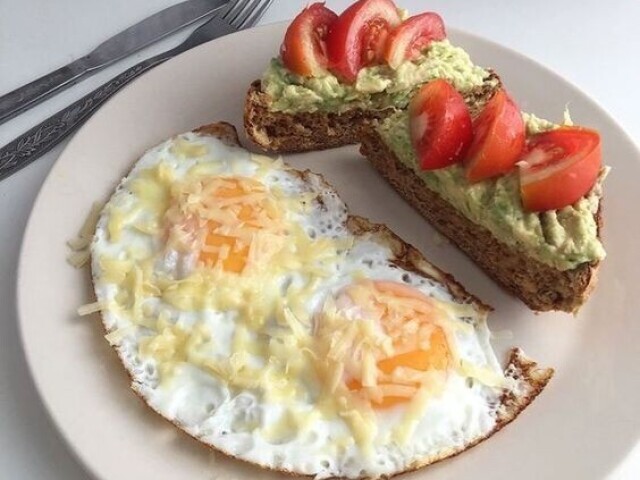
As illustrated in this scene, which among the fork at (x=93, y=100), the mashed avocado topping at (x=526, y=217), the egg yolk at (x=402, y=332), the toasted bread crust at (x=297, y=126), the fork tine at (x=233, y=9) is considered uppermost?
the fork tine at (x=233, y=9)

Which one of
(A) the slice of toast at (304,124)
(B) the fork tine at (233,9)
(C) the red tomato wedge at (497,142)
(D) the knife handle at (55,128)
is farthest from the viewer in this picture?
(B) the fork tine at (233,9)

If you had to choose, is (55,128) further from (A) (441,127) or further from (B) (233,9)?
(A) (441,127)

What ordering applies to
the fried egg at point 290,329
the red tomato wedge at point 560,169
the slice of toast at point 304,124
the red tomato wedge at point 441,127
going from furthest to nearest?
the slice of toast at point 304,124
the red tomato wedge at point 441,127
the red tomato wedge at point 560,169
the fried egg at point 290,329

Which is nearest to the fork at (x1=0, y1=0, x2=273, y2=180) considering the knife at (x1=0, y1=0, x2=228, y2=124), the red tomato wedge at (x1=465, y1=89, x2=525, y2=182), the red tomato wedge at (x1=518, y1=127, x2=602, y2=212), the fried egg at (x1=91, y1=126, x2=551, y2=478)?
the knife at (x1=0, y1=0, x2=228, y2=124)

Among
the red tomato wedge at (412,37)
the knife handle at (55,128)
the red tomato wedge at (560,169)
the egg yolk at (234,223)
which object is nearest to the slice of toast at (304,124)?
the red tomato wedge at (412,37)

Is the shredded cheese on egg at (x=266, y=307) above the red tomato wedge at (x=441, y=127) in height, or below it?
below

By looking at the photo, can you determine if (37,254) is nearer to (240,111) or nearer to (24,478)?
(24,478)

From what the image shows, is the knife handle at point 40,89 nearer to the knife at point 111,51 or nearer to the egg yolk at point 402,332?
the knife at point 111,51
